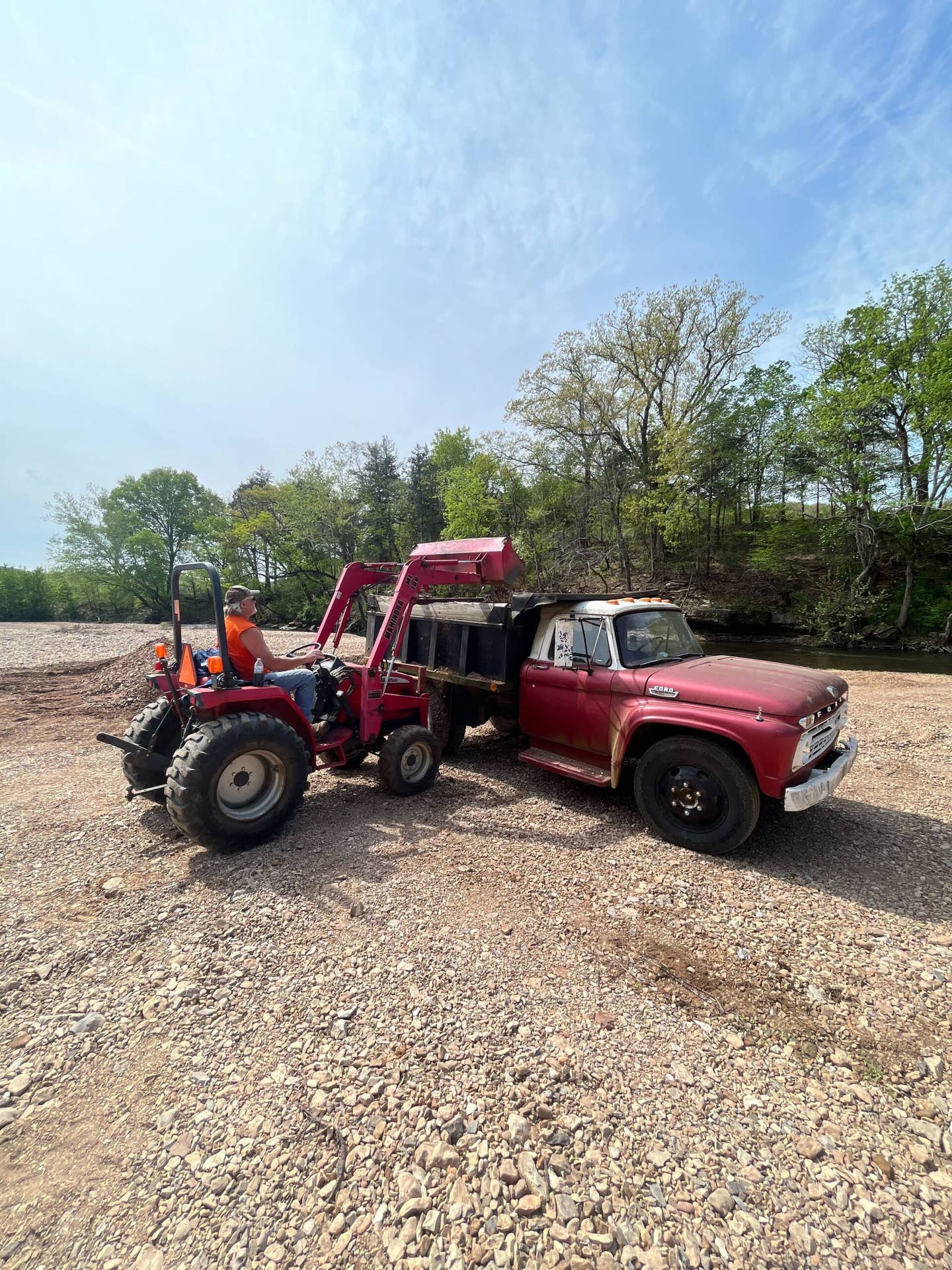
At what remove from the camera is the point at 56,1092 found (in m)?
2.11

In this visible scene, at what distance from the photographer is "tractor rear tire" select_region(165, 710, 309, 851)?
3596 mm

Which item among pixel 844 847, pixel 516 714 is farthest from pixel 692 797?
pixel 516 714

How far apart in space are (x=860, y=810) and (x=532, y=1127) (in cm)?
447

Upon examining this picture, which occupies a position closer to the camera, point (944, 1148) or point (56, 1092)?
point (944, 1148)

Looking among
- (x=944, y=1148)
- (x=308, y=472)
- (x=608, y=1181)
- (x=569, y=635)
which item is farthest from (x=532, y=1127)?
(x=308, y=472)

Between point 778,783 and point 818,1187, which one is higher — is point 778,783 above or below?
above

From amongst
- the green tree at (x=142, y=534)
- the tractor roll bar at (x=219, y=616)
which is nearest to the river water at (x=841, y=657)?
the tractor roll bar at (x=219, y=616)

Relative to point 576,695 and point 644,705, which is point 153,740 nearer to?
point 576,695

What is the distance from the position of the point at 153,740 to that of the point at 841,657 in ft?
69.9

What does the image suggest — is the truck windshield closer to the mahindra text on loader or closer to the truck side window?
the mahindra text on loader

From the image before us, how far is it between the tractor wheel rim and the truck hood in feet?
7.87

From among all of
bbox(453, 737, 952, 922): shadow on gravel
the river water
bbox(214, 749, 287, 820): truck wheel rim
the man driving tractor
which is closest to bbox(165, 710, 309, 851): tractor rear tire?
bbox(214, 749, 287, 820): truck wheel rim

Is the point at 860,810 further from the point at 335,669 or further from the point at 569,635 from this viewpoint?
the point at 335,669

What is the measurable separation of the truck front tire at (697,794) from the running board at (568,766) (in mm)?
454
